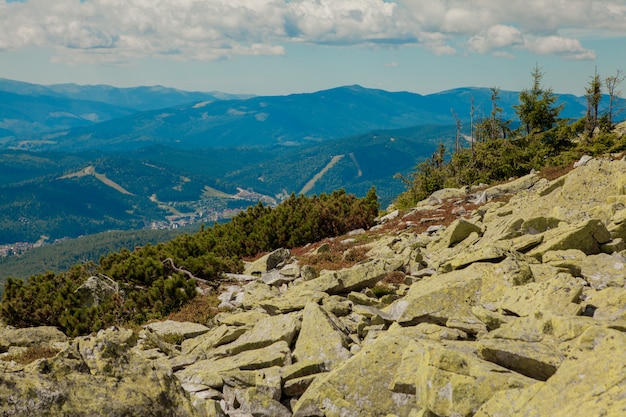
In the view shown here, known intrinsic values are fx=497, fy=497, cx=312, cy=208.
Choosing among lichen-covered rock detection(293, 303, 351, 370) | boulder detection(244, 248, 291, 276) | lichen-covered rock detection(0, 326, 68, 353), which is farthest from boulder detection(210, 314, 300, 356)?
boulder detection(244, 248, 291, 276)

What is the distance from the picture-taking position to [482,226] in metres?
18.0

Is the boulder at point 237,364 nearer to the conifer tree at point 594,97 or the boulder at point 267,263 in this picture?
the boulder at point 267,263

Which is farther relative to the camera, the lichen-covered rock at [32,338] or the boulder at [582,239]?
the lichen-covered rock at [32,338]

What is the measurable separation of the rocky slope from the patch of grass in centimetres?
104

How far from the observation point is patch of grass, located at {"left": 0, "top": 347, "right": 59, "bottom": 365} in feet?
44.2

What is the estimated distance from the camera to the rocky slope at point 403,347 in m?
6.49

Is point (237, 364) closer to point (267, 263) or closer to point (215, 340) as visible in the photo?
point (215, 340)

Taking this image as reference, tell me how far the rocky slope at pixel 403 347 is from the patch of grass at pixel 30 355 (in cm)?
104

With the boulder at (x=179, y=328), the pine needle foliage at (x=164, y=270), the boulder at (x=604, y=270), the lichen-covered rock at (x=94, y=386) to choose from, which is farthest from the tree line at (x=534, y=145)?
the lichen-covered rock at (x=94, y=386)

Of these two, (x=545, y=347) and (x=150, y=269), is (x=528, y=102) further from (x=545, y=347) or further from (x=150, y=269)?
(x=545, y=347)

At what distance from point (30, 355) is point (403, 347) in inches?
432

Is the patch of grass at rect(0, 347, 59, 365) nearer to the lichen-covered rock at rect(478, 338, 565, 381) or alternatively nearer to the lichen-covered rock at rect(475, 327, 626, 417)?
the lichen-covered rock at rect(478, 338, 565, 381)

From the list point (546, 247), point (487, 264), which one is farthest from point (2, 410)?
point (546, 247)

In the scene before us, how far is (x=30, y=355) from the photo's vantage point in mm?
13844
